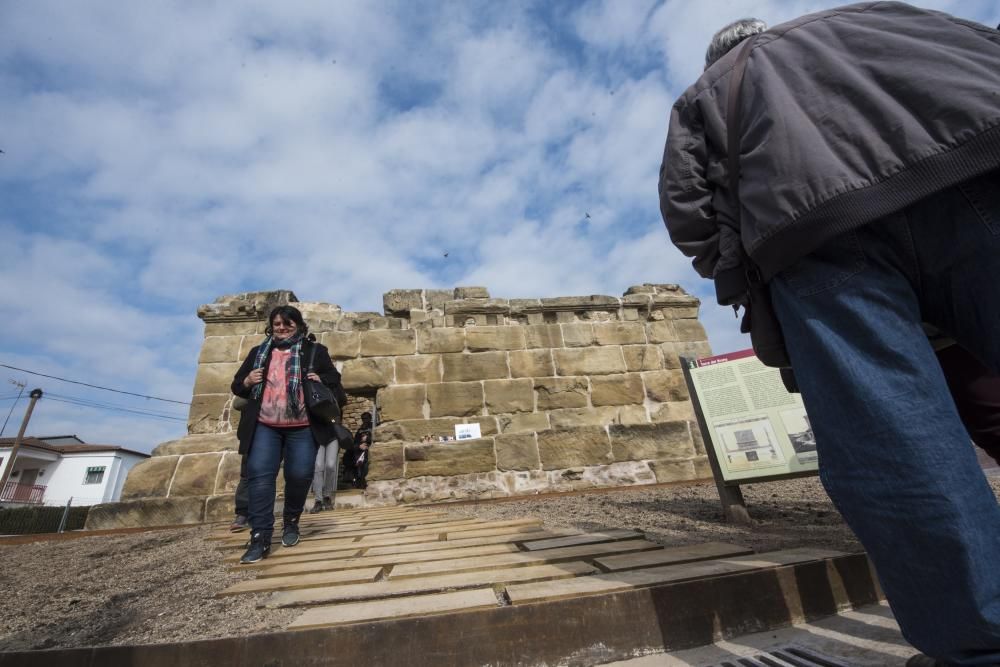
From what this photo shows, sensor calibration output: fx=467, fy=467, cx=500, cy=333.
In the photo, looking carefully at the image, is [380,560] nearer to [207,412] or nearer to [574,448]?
[574,448]

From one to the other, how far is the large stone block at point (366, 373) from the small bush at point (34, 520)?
22956 millimetres

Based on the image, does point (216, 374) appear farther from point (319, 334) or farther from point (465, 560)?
point (465, 560)

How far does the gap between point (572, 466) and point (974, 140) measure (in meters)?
5.37

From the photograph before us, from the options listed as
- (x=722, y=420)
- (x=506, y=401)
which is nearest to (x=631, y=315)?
(x=506, y=401)

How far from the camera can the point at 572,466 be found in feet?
19.3

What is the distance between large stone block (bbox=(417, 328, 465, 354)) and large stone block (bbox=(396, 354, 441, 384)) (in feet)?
0.35

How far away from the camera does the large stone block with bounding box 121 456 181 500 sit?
17.3ft

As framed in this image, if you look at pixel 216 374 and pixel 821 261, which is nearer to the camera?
pixel 821 261

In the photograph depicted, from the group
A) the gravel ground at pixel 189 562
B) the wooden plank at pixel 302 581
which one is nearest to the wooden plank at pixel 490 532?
the gravel ground at pixel 189 562

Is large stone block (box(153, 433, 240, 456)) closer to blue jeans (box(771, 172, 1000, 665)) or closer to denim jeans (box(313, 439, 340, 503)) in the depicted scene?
denim jeans (box(313, 439, 340, 503))

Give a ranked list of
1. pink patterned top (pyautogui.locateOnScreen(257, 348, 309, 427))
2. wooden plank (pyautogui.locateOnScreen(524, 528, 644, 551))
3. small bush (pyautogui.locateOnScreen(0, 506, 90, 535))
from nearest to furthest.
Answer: wooden plank (pyautogui.locateOnScreen(524, 528, 644, 551)), pink patterned top (pyautogui.locateOnScreen(257, 348, 309, 427)), small bush (pyautogui.locateOnScreen(0, 506, 90, 535))

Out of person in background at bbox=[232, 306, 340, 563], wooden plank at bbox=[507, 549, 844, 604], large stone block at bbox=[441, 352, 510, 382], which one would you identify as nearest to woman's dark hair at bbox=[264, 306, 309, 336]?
person in background at bbox=[232, 306, 340, 563]

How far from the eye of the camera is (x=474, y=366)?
6395mm

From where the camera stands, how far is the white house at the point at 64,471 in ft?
123
